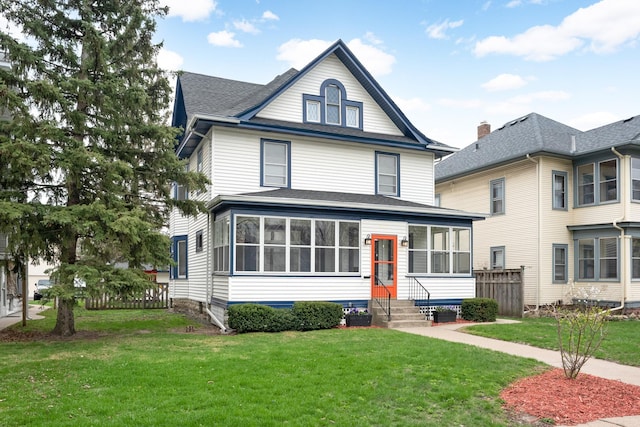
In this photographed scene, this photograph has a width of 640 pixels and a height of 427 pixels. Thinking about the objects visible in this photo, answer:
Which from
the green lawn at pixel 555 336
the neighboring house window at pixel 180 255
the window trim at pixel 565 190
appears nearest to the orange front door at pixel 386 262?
the green lawn at pixel 555 336

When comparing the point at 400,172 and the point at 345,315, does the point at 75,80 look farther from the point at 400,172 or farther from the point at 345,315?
the point at 400,172

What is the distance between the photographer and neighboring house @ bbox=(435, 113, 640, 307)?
752 inches

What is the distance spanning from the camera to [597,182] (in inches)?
786

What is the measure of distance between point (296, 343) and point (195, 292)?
27.7ft

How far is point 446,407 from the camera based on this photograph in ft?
22.4

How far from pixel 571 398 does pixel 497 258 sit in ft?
52.8

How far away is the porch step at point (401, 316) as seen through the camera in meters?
15.4

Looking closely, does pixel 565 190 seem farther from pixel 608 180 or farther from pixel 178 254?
pixel 178 254

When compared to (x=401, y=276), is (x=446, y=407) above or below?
below

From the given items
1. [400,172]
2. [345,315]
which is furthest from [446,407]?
[400,172]

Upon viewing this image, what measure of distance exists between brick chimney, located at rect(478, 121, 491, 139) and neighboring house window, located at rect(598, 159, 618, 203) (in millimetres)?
9446

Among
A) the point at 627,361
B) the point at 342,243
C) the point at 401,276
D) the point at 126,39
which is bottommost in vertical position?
the point at 627,361

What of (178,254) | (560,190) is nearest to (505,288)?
(560,190)

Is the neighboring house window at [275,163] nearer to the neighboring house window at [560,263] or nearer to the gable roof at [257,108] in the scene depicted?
the gable roof at [257,108]
